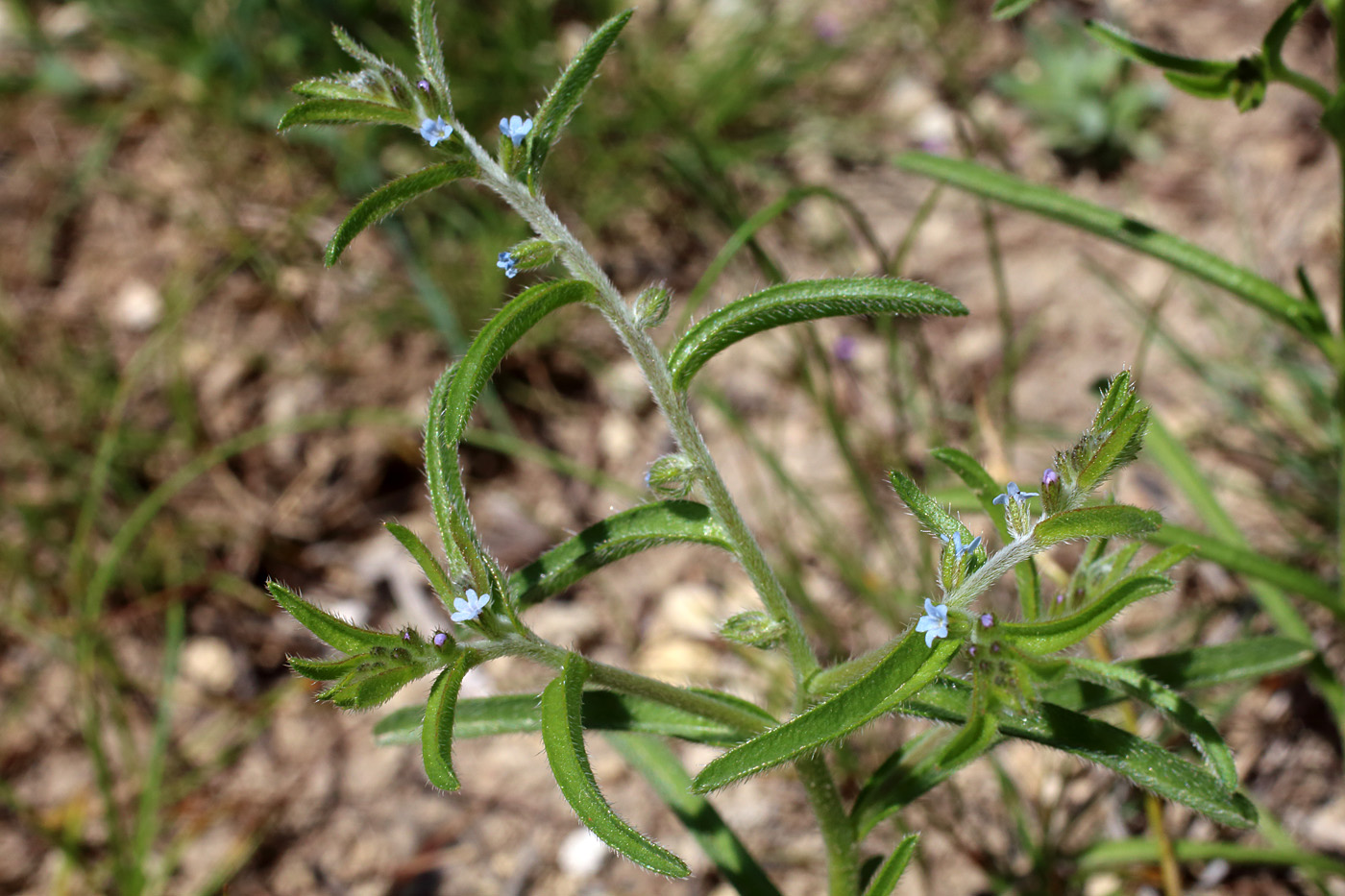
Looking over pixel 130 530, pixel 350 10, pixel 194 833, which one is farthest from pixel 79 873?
pixel 350 10

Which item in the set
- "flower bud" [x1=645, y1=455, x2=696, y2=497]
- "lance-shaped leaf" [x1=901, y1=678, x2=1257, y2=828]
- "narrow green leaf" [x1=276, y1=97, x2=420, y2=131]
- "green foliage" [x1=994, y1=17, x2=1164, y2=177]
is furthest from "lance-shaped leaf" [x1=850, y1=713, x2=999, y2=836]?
"green foliage" [x1=994, y1=17, x2=1164, y2=177]

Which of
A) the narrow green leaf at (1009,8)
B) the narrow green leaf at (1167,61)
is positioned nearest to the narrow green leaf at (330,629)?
the narrow green leaf at (1009,8)

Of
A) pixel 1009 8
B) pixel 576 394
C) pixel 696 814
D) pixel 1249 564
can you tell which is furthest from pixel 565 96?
pixel 576 394

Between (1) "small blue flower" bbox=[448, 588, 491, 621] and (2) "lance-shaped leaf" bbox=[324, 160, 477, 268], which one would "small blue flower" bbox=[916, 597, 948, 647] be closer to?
(1) "small blue flower" bbox=[448, 588, 491, 621]

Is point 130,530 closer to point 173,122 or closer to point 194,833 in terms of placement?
point 194,833

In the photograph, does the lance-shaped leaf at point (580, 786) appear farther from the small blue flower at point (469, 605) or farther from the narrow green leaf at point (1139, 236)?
the narrow green leaf at point (1139, 236)

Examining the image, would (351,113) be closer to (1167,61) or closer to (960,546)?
(960,546)
